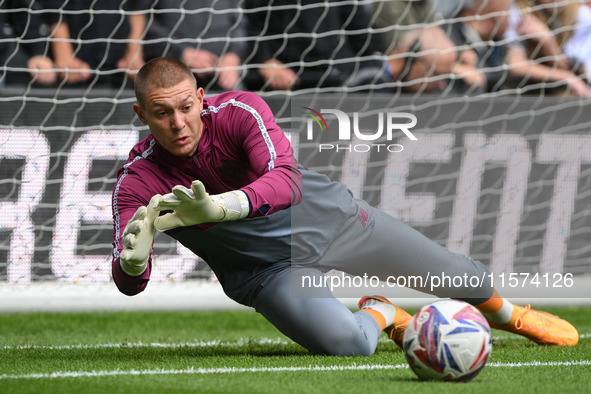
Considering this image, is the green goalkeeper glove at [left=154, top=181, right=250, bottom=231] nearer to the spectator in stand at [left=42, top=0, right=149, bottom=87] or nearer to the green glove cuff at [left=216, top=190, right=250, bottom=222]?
the green glove cuff at [left=216, top=190, right=250, bottom=222]

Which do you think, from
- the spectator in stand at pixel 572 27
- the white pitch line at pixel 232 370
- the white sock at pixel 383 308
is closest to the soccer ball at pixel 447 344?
the white pitch line at pixel 232 370

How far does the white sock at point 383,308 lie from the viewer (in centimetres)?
438

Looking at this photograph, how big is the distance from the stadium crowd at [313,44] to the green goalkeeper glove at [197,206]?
10.9 feet

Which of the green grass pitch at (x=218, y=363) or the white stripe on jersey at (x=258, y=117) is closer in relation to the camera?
the green grass pitch at (x=218, y=363)

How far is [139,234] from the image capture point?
347cm

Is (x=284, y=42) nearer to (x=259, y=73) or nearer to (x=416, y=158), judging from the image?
(x=259, y=73)

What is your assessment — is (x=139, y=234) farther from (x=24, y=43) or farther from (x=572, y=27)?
(x=572, y=27)

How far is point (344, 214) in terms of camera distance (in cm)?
437

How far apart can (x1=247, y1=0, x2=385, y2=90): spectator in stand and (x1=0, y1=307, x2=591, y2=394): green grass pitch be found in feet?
6.28

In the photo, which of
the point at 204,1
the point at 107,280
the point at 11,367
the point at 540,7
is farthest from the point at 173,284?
the point at 540,7

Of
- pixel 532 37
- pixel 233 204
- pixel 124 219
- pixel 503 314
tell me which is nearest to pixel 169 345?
pixel 124 219

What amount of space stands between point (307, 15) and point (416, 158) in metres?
1.33

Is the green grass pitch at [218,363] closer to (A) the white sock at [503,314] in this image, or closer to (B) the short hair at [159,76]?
(A) the white sock at [503,314]

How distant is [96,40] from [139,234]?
11.2 feet
